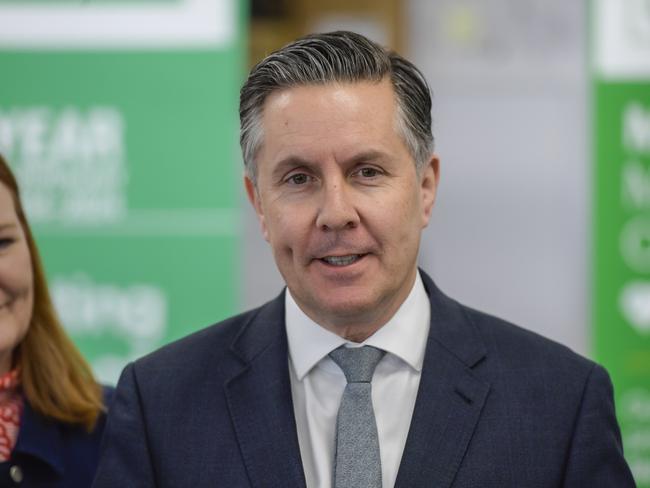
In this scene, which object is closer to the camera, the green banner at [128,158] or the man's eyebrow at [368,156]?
the man's eyebrow at [368,156]

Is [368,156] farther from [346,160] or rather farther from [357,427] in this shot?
[357,427]

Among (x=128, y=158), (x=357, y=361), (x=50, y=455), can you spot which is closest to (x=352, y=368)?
(x=357, y=361)

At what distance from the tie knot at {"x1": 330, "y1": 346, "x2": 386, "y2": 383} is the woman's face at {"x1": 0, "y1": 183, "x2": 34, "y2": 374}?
0.65m

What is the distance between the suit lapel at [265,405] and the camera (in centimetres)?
166

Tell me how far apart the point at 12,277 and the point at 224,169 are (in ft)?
5.45

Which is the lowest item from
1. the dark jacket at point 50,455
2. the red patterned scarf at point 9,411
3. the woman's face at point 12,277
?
the dark jacket at point 50,455

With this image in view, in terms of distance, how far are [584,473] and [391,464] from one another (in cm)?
30

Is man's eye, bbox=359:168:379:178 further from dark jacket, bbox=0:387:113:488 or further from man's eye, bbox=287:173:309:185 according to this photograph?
dark jacket, bbox=0:387:113:488

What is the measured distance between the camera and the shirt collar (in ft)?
5.74

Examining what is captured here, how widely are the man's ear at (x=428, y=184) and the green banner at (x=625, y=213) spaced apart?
6.33ft

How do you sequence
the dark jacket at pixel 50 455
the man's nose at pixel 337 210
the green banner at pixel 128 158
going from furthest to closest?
the green banner at pixel 128 158 < the dark jacket at pixel 50 455 < the man's nose at pixel 337 210

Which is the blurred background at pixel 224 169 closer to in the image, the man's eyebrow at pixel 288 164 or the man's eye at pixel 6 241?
the man's eye at pixel 6 241

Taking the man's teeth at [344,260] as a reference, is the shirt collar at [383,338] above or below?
below

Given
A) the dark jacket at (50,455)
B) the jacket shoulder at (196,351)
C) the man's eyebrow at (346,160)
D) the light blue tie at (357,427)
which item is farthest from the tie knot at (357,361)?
the dark jacket at (50,455)
